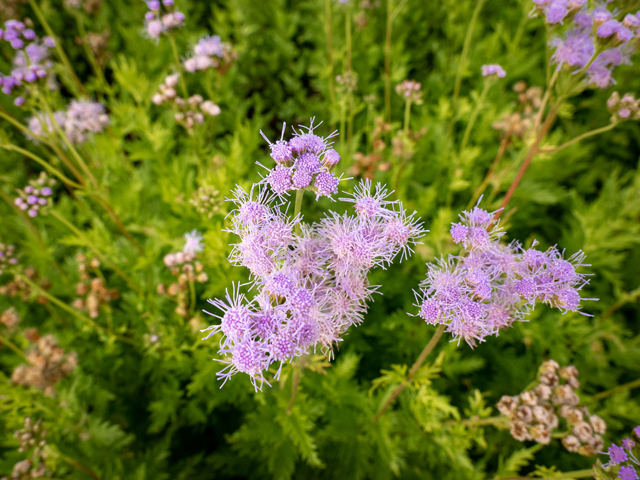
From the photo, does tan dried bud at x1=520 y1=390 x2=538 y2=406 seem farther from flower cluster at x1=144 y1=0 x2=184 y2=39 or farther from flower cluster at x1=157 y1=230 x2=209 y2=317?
flower cluster at x1=144 y1=0 x2=184 y2=39

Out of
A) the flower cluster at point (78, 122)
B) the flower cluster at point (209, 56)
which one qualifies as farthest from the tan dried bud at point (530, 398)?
the flower cluster at point (78, 122)

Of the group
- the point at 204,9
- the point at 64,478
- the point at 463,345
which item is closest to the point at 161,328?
the point at 64,478

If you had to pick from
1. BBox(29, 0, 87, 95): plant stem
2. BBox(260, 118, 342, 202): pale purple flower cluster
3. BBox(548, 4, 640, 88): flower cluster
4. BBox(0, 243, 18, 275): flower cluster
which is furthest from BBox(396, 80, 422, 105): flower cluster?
BBox(0, 243, 18, 275): flower cluster

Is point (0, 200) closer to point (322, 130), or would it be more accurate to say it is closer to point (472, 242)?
point (322, 130)

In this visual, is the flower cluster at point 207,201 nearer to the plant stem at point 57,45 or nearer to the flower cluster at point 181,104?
the flower cluster at point 181,104

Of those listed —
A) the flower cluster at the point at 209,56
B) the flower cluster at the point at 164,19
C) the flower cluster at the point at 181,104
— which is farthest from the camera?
the flower cluster at the point at 209,56

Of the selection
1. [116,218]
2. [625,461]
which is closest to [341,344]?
[625,461]

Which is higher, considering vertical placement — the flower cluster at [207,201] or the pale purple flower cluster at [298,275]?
the flower cluster at [207,201]
